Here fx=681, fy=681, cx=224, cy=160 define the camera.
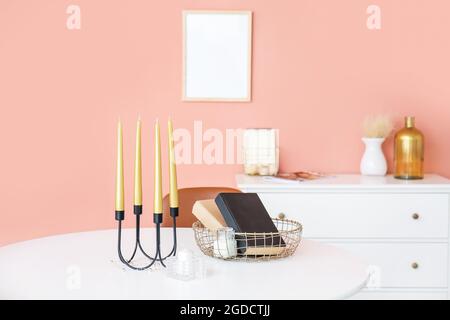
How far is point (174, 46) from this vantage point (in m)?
3.62

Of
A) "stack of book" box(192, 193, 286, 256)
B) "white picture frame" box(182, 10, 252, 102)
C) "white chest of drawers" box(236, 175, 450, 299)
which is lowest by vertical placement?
"white chest of drawers" box(236, 175, 450, 299)

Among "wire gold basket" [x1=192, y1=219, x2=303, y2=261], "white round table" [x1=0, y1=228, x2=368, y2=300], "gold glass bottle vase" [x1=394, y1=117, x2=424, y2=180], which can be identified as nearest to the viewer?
"white round table" [x1=0, y1=228, x2=368, y2=300]

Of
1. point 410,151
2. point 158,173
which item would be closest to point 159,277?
point 158,173

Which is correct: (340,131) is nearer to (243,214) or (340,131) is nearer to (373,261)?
(373,261)

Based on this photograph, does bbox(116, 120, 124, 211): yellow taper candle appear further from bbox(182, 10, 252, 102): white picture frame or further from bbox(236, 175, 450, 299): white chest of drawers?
bbox(182, 10, 252, 102): white picture frame

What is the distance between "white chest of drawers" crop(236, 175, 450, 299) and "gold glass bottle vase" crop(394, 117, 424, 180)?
0.60 ft

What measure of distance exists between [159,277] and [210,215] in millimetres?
318

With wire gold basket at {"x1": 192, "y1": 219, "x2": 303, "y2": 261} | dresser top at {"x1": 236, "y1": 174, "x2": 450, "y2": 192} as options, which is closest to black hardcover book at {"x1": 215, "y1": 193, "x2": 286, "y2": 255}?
wire gold basket at {"x1": 192, "y1": 219, "x2": 303, "y2": 261}

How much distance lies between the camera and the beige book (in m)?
2.03

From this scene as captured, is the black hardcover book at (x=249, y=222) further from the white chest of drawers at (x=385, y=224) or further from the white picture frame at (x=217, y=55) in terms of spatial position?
the white picture frame at (x=217, y=55)

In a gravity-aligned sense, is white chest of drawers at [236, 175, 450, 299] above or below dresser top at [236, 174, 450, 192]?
below

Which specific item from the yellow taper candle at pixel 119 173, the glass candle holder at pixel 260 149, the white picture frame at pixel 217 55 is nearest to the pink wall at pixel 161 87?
the white picture frame at pixel 217 55
